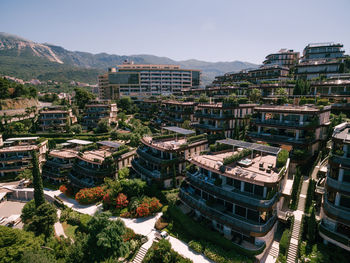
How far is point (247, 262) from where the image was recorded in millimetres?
26438

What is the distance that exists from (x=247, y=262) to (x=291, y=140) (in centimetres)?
2571

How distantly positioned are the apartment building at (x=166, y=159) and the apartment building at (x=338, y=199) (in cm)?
2551

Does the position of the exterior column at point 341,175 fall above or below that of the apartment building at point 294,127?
below

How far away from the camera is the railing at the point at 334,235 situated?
24998mm

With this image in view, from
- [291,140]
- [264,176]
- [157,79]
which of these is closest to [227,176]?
[264,176]

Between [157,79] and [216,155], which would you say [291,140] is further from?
[157,79]

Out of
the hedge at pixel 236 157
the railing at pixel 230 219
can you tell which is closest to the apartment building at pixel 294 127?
the hedge at pixel 236 157

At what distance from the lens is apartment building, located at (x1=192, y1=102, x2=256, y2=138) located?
183ft

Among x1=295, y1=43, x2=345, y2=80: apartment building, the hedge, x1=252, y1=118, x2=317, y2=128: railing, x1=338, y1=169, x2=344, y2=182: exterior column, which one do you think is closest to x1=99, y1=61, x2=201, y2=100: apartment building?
x1=295, y1=43, x2=345, y2=80: apartment building

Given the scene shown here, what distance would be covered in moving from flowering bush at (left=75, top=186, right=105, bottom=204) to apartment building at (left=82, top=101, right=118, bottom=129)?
162ft

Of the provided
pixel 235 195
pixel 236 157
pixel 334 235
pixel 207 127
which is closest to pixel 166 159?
pixel 236 157

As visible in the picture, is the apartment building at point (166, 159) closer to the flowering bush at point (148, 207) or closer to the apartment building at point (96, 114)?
the flowering bush at point (148, 207)

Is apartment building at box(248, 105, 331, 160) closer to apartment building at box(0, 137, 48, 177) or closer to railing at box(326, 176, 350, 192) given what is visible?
railing at box(326, 176, 350, 192)

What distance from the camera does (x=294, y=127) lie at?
41.0 m
